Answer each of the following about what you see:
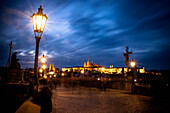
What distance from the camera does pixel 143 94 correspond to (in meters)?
15.9

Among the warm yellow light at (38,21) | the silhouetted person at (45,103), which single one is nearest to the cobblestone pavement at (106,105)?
A: the silhouetted person at (45,103)

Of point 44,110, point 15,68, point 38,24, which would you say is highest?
point 38,24

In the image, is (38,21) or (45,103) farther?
(38,21)

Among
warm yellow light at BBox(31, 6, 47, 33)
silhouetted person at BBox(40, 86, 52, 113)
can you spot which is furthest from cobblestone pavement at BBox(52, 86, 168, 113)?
warm yellow light at BBox(31, 6, 47, 33)

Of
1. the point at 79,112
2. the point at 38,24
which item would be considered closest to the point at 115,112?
the point at 79,112

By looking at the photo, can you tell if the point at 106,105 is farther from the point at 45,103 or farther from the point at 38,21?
the point at 38,21

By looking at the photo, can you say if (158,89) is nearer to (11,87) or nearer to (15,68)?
(11,87)

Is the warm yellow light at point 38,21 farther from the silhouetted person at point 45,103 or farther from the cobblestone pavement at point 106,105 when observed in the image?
the cobblestone pavement at point 106,105

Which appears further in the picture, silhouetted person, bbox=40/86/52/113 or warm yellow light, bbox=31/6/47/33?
warm yellow light, bbox=31/6/47/33

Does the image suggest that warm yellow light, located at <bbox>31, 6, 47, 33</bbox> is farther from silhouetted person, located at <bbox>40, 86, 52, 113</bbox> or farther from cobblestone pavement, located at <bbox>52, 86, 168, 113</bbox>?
cobblestone pavement, located at <bbox>52, 86, 168, 113</bbox>

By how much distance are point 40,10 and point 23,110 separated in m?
4.73

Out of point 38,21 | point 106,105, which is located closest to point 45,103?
point 38,21

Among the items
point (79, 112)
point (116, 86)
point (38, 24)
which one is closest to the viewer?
point (38, 24)

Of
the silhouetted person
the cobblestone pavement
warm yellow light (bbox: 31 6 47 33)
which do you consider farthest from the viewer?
the cobblestone pavement
